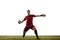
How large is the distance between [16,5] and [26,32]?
11.4 inches

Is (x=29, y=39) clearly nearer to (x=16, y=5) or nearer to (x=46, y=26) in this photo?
(x=46, y=26)

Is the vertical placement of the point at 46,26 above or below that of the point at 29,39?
above

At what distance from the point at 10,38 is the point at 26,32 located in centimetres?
16

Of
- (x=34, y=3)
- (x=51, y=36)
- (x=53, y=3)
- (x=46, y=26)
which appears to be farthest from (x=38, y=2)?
(x=51, y=36)

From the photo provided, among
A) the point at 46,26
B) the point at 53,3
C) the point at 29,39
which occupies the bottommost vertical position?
the point at 29,39

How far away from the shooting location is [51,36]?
163 cm

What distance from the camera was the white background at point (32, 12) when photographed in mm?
1657

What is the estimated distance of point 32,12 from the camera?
1.67 metres

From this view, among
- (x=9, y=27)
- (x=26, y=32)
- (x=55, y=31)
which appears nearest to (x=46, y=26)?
(x=55, y=31)

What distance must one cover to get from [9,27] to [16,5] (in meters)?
0.23

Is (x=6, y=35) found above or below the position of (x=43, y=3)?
below

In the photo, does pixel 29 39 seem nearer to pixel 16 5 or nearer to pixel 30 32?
pixel 30 32

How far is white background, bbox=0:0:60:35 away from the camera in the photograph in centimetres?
166

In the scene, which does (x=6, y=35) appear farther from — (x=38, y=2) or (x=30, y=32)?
(x=38, y=2)
